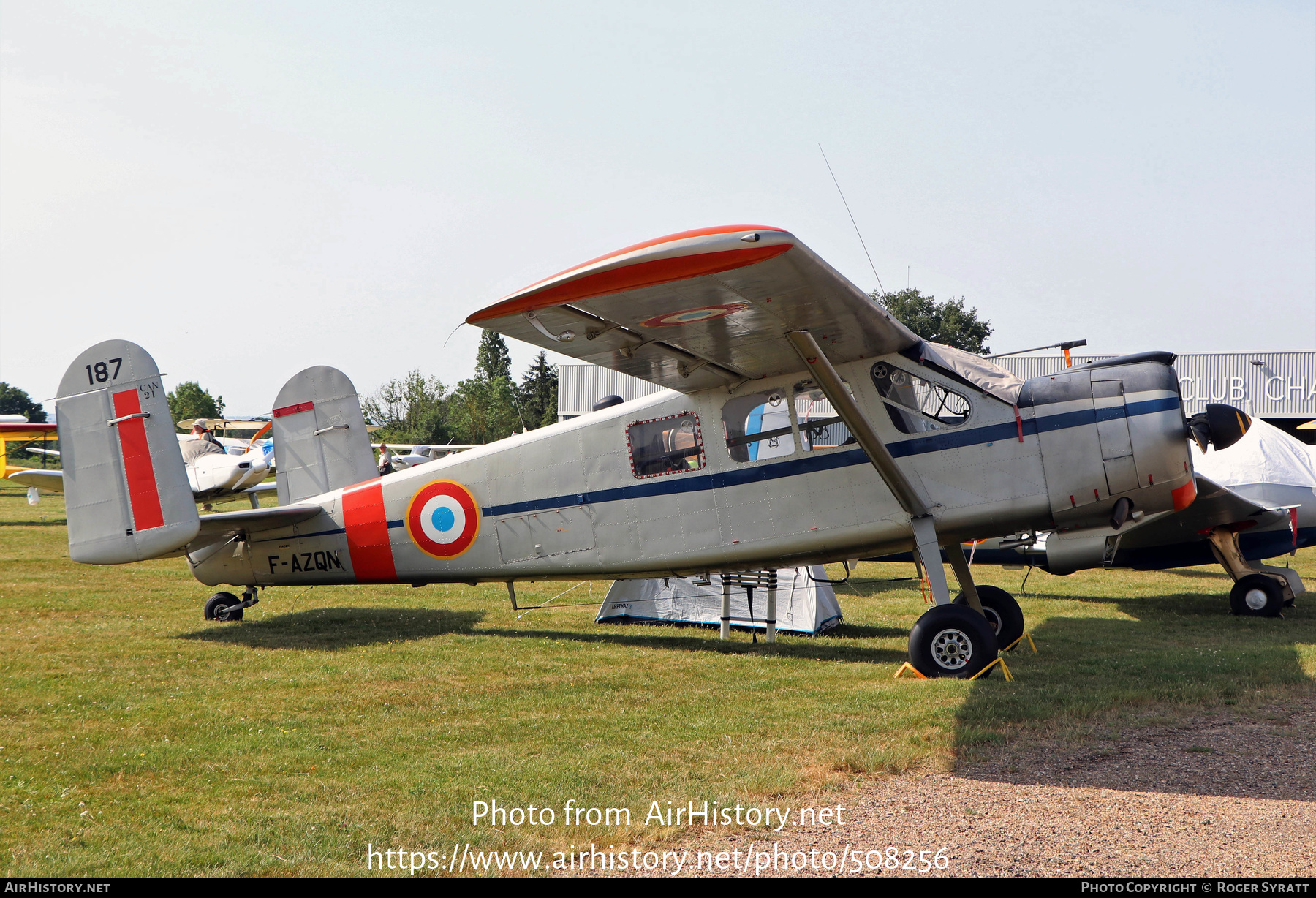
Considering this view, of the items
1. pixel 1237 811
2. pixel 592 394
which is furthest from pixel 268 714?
pixel 592 394

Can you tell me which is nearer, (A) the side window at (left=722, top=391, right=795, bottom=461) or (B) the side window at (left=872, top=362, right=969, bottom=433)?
(B) the side window at (left=872, top=362, right=969, bottom=433)

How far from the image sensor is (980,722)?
5656mm

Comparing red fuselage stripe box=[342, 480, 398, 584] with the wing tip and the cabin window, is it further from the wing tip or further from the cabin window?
the wing tip

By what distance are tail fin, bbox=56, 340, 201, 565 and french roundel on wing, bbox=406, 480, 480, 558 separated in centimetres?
205

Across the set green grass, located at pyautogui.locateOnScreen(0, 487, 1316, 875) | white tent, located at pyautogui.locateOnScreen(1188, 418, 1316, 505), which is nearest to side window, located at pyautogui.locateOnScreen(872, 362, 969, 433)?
green grass, located at pyautogui.locateOnScreen(0, 487, 1316, 875)

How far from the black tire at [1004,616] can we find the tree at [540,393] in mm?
76655

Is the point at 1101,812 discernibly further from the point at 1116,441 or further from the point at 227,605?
the point at 227,605

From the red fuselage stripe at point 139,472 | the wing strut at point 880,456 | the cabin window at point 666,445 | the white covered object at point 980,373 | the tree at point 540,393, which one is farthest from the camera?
the tree at point 540,393

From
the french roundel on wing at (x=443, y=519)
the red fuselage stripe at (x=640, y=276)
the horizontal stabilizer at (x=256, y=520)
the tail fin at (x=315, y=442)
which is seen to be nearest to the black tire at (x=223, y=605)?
the horizontal stabilizer at (x=256, y=520)

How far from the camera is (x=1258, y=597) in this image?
35.9ft

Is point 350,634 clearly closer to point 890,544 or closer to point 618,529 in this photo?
point 618,529

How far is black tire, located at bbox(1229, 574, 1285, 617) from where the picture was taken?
35.5ft

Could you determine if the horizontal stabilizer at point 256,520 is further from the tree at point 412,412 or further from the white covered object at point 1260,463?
the tree at point 412,412

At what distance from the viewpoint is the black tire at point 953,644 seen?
677 centimetres
